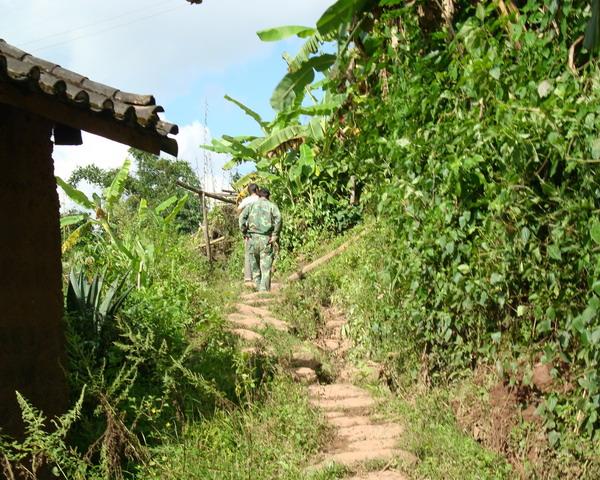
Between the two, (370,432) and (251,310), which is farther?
(251,310)

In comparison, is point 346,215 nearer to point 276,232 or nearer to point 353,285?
point 276,232

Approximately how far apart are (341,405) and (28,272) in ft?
10.4

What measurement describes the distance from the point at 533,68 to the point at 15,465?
4.48 meters

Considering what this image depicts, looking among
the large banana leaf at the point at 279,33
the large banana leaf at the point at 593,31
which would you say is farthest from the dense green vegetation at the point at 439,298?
the large banana leaf at the point at 593,31

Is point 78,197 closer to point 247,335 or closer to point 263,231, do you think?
point 263,231

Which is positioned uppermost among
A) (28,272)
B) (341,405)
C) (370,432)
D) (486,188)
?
(486,188)

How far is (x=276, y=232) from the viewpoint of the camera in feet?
44.1

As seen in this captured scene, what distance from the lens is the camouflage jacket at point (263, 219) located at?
13.3m

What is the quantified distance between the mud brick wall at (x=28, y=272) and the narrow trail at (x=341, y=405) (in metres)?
2.04

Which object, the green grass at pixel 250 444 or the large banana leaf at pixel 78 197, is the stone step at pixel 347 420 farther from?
the large banana leaf at pixel 78 197

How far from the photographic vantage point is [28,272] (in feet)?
19.5

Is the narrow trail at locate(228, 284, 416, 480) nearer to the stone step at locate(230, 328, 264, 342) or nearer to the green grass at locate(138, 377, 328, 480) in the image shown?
the stone step at locate(230, 328, 264, 342)

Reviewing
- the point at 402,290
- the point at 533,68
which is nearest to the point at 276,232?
the point at 402,290

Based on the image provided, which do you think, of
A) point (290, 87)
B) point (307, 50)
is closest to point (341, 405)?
point (290, 87)
